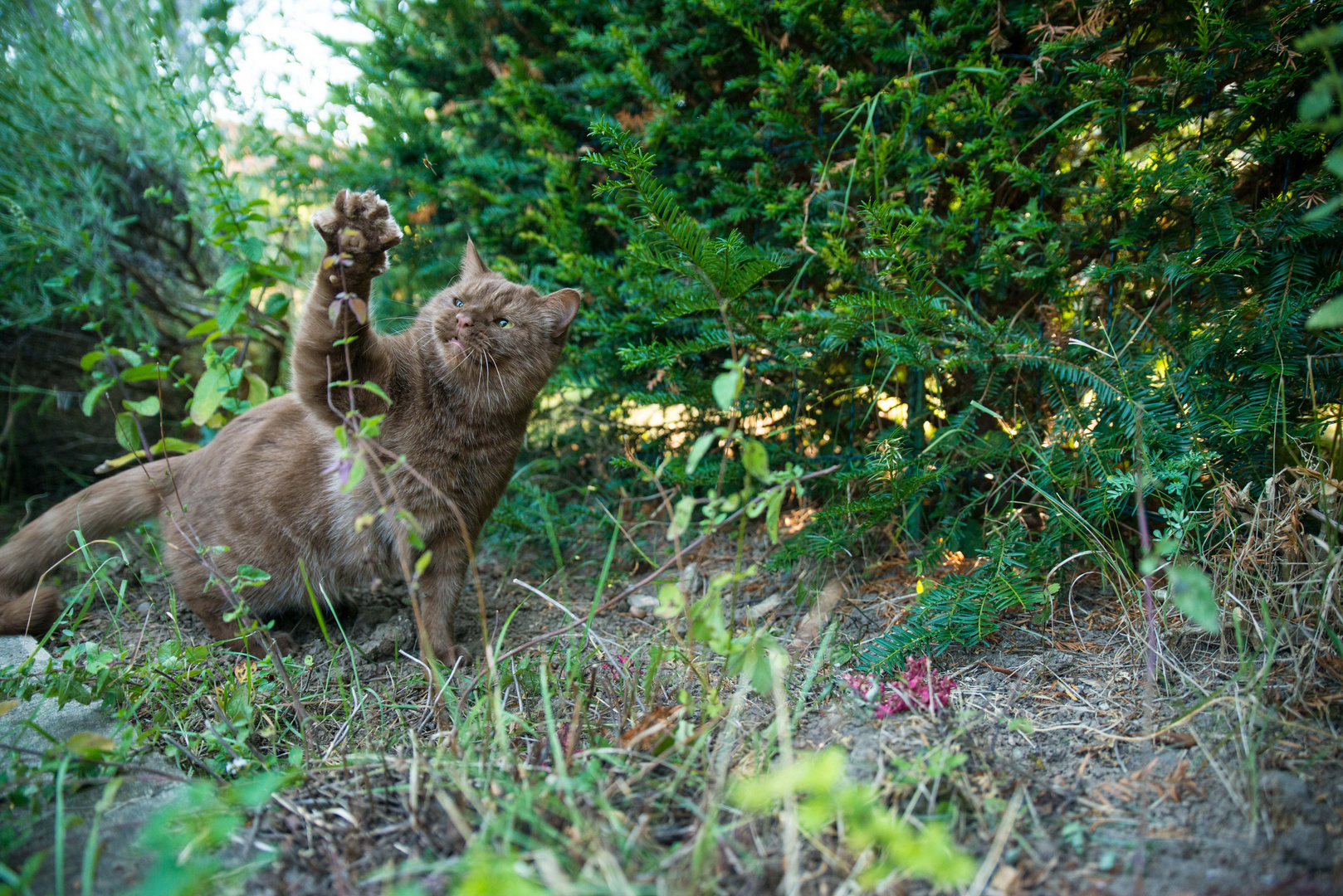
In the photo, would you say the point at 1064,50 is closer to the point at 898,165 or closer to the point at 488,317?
the point at 898,165

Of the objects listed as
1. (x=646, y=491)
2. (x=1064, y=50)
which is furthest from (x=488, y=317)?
(x=1064, y=50)

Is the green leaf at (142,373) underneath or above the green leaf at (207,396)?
above

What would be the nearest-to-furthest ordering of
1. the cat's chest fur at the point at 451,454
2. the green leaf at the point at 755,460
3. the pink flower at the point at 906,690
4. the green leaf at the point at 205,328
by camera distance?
the green leaf at the point at 755,460, the pink flower at the point at 906,690, the cat's chest fur at the point at 451,454, the green leaf at the point at 205,328

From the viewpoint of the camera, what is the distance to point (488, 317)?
2.31 m

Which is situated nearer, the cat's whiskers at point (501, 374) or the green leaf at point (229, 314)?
the cat's whiskers at point (501, 374)

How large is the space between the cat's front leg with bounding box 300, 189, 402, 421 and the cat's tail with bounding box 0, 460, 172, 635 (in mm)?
698

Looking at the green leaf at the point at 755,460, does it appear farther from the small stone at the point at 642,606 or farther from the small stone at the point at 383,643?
the small stone at the point at 383,643

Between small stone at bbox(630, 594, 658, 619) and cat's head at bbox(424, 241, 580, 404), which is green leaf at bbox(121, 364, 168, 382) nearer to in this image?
cat's head at bbox(424, 241, 580, 404)

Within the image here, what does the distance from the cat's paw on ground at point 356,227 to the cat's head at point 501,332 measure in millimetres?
370

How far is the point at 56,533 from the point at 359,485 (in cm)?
107

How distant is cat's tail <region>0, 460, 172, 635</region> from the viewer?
220 cm

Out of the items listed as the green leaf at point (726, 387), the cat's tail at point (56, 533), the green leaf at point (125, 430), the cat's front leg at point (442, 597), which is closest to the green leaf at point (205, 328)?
the green leaf at point (125, 430)

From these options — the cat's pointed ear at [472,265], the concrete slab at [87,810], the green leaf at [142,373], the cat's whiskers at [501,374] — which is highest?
the cat's pointed ear at [472,265]

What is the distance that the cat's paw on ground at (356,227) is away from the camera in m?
1.87
